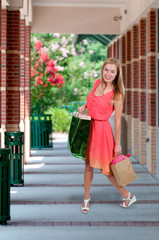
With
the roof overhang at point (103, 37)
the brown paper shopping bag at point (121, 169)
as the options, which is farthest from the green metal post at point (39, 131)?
the brown paper shopping bag at point (121, 169)

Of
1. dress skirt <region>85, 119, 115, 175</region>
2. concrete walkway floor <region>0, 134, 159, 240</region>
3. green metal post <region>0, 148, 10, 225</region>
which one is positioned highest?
dress skirt <region>85, 119, 115, 175</region>

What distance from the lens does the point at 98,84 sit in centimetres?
643

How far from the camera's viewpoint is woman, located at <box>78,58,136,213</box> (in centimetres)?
625

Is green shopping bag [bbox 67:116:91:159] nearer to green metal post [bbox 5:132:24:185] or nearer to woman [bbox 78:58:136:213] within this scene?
woman [bbox 78:58:136:213]

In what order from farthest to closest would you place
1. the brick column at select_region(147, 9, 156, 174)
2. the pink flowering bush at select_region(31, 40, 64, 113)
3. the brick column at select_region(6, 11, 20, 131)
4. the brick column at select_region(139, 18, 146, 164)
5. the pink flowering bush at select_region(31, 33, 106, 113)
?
the pink flowering bush at select_region(31, 33, 106, 113) → the pink flowering bush at select_region(31, 40, 64, 113) → the brick column at select_region(139, 18, 146, 164) → the brick column at select_region(147, 9, 156, 174) → the brick column at select_region(6, 11, 20, 131)

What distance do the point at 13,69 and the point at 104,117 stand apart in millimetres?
3386

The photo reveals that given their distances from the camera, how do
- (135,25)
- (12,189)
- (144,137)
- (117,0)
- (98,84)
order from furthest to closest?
(117,0), (135,25), (144,137), (12,189), (98,84)

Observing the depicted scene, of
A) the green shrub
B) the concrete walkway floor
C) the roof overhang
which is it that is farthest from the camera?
the green shrub

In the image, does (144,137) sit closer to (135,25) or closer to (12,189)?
(135,25)

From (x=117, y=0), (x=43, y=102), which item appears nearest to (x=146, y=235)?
(x=117, y=0)

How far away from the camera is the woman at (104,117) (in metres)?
6.25

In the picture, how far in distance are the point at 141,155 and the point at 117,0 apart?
4663 mm

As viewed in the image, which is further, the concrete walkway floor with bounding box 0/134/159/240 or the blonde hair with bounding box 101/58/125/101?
the blonde hair with bounding box 101/58/125/101

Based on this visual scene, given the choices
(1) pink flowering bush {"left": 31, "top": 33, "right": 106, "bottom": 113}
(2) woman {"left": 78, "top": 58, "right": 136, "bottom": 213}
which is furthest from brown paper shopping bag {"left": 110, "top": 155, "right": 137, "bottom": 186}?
(1) pink flowering bush {"left": 31, "top": 33, "right": 106, "bottom": 113}
